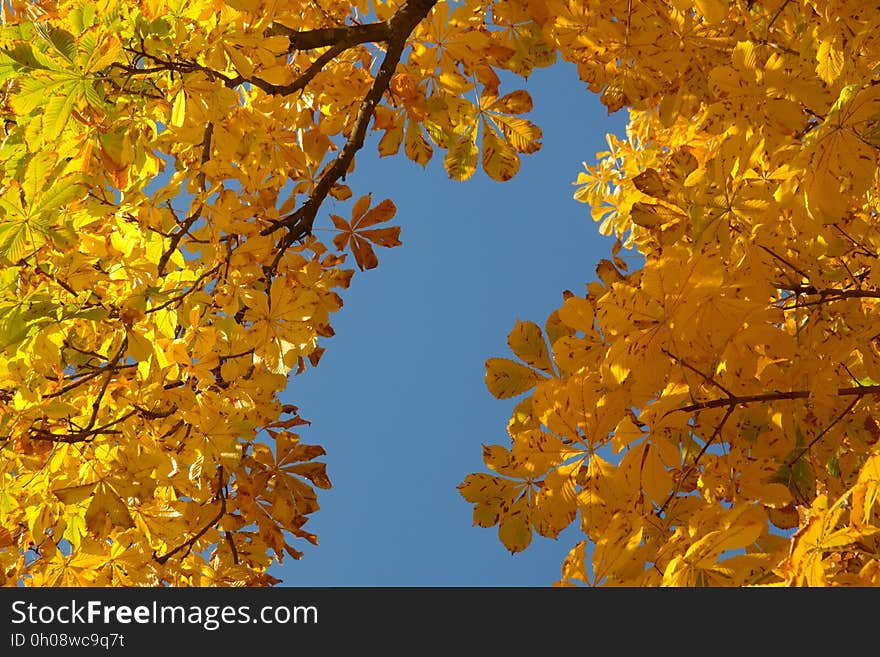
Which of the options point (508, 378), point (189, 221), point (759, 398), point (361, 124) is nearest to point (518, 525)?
point (508, 378)

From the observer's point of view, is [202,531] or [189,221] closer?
[189,221]

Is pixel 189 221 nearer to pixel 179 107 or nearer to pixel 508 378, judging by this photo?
pixel 179 107

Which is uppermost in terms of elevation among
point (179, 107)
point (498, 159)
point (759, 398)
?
point (498, 159)

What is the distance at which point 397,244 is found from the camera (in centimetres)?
363

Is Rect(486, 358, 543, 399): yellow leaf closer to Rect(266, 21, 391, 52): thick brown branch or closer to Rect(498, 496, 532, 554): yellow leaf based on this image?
Rect(498, 496, 532, 554): yellow leaf

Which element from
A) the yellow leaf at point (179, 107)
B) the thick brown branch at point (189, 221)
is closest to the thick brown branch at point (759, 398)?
the yellow leaf at point (179, 107)

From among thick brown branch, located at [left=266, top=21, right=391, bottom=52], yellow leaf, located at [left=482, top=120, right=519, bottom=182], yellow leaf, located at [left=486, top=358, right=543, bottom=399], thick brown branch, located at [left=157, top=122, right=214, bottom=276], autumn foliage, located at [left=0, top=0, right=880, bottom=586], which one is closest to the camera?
autumn foliage, located at [left=0, top=0, right=880, bottom=586]

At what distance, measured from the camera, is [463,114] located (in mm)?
3416

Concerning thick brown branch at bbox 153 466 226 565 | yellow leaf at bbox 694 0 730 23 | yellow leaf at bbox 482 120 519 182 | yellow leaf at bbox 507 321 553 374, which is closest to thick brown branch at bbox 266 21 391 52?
yellow leaf at bbox 482 120 519 182

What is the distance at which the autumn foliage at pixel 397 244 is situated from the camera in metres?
2.04

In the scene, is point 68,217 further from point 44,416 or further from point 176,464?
point 176,464

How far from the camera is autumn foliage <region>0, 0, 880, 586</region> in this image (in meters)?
2.04

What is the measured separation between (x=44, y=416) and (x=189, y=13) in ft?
4.49

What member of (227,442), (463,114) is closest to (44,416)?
(227,442)
